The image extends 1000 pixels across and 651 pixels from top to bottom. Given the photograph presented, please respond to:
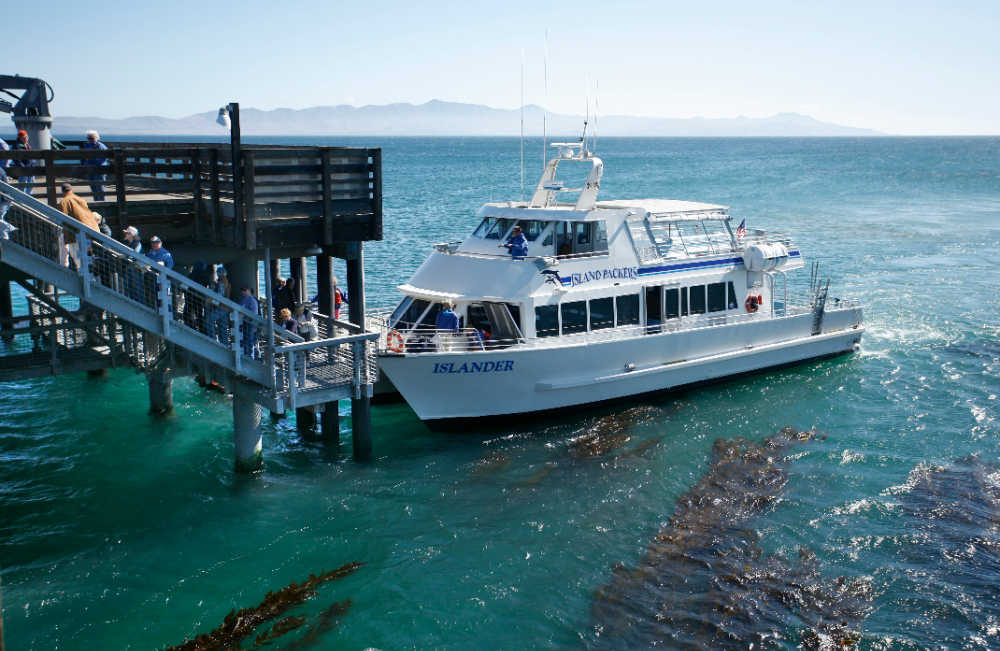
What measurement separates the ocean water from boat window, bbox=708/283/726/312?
2142mm

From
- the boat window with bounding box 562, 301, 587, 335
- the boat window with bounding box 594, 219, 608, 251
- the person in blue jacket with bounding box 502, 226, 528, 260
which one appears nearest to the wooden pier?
the person in blue jacket with bounding box 502, 226, 528, 260

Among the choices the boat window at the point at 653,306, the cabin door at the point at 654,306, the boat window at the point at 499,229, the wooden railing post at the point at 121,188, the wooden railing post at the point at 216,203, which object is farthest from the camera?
the boat window at the point at 653,306

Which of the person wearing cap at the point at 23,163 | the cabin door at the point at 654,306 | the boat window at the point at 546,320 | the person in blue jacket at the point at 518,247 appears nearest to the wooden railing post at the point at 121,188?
the person wearing cap at the point at 23,163

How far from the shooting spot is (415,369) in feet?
60.9

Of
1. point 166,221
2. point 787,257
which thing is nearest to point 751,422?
point 787,257

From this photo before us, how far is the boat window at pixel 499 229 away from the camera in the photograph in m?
21.9

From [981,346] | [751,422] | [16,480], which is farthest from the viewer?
[981,346]

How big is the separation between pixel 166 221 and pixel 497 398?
7926 mm

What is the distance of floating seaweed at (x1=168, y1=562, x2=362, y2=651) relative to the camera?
38.2ft

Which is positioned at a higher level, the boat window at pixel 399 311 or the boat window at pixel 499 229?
the boat window at pixel 499 229

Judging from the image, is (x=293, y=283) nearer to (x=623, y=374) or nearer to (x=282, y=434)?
(x=282, y=434)

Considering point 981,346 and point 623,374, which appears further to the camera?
point 981,346

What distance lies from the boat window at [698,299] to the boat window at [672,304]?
1.95 feet

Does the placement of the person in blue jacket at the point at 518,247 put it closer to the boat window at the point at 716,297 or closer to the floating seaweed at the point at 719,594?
the boat window at the point at 716,297
